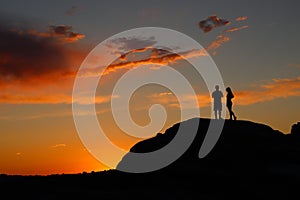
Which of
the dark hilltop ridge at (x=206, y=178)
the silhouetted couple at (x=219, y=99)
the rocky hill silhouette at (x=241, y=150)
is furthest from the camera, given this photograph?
the silhouetted couple at (x=219, y=99)

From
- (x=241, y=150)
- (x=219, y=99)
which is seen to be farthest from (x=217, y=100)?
(x=241, y=150)

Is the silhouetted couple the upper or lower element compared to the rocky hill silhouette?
upper

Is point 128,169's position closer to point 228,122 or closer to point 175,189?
point 175,189

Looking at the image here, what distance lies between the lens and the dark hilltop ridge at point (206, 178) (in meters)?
26.8

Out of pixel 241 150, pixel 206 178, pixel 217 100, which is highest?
pixel 217 100

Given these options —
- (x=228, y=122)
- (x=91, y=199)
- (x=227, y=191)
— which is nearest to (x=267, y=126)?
(x=228, y=122)

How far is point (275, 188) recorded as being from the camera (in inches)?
1072

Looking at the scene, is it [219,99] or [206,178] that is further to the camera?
[219,99]

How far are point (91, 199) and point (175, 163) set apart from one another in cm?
Result: 824

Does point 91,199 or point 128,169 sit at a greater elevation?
point 128,169

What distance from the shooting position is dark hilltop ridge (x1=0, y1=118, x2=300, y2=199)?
2678 cm

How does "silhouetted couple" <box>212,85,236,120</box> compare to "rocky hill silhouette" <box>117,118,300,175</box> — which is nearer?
"rocky hill silhouette" <box>117,118,300,175</box>

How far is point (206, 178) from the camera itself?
28.4m

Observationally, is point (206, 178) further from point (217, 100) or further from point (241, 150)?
point (217, 100)
